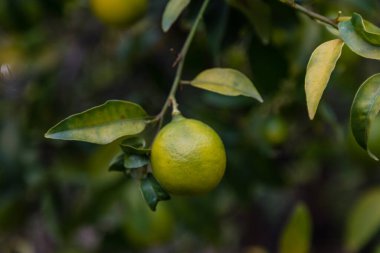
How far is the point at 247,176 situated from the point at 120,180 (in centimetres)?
29

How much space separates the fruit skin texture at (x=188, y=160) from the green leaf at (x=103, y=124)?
0.19ft

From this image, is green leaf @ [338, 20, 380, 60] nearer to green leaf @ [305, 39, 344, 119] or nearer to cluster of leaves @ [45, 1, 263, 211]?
green leaf @ [305, 39, 344, 119]

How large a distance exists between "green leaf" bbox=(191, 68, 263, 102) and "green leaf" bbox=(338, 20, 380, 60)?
5.4 inches

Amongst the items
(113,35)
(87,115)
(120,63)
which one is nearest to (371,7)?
(87,115)

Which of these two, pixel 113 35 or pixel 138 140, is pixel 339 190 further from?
pixel 138 140

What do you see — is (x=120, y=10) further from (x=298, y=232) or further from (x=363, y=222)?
(x=363, y=222)

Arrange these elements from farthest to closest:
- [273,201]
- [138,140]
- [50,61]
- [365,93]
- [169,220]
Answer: [273,201] < [50,61] < [169,220] < [138,140] < [365,93]

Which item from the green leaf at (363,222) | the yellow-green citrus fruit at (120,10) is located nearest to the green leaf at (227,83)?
the yellow-green citrus fruit at (120,10)

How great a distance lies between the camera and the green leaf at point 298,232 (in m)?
1.36

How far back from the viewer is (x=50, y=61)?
212 cm

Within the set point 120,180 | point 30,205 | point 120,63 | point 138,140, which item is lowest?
point 30,205

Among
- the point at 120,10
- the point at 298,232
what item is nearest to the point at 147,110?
the point at 120,10

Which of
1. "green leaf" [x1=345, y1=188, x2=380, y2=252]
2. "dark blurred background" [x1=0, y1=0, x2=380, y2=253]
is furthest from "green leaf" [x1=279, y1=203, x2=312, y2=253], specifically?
"green leaf" [x1=345, y1=188, x2=380, y2=252]

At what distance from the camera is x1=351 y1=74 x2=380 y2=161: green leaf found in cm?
88
